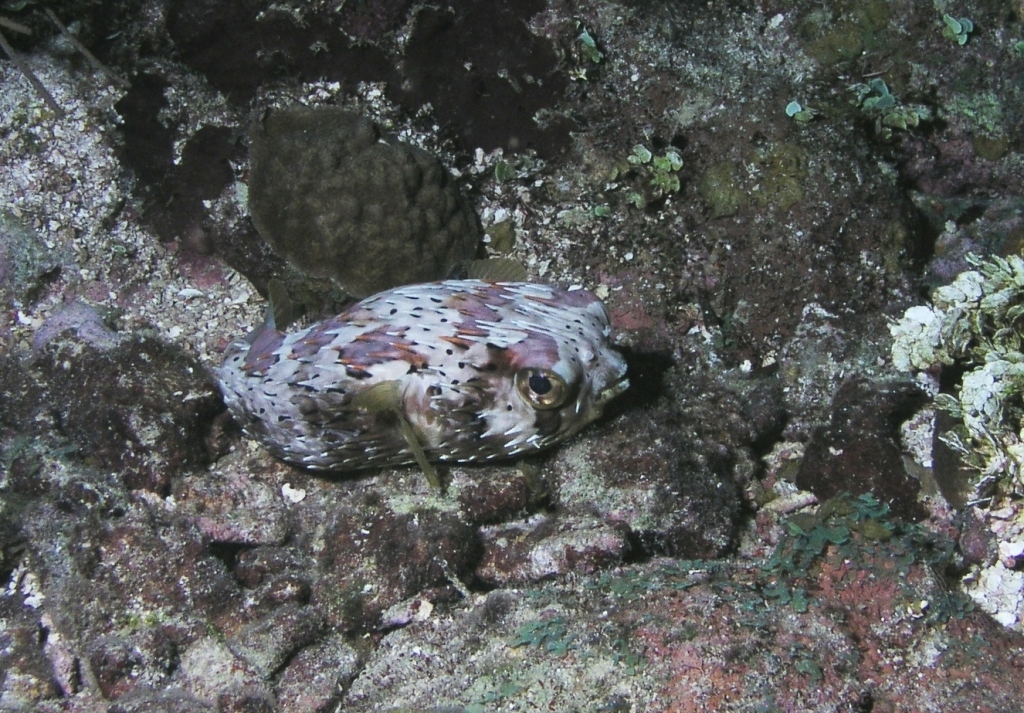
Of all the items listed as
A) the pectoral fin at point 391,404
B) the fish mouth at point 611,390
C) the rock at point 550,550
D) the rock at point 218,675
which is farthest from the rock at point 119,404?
the fish mouth at point 611,390

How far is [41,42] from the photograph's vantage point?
4926 millimetres

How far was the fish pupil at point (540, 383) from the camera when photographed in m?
3.34

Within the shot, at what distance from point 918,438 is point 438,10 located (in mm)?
4263

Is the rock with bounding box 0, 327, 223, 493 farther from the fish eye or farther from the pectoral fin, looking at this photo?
the fish eye

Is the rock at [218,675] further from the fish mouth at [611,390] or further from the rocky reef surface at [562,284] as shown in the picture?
the fish mouth at [611,390]

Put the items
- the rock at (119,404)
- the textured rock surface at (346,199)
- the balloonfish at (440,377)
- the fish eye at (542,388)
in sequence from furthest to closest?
the textured rock surface at (346,199), the rock at (119,404), the balloonfish at (440,377), the fish eye at (542,388)

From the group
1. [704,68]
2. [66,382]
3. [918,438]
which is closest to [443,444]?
[66,382]

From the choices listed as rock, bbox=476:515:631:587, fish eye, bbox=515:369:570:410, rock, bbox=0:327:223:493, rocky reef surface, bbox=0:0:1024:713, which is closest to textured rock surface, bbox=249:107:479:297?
rocky reef surface, bbox=0:0:1024:713

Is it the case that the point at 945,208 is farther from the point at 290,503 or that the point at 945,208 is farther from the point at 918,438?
the point at 290,503

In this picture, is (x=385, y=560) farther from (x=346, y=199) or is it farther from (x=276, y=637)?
(x=346, y=199)

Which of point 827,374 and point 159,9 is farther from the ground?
point 159,9

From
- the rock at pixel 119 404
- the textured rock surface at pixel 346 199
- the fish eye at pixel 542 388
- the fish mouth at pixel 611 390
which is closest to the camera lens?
the fish eye at pixel 542 388

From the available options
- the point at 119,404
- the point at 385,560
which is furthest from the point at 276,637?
the point at 119,404

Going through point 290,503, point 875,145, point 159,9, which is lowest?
point 290,503
